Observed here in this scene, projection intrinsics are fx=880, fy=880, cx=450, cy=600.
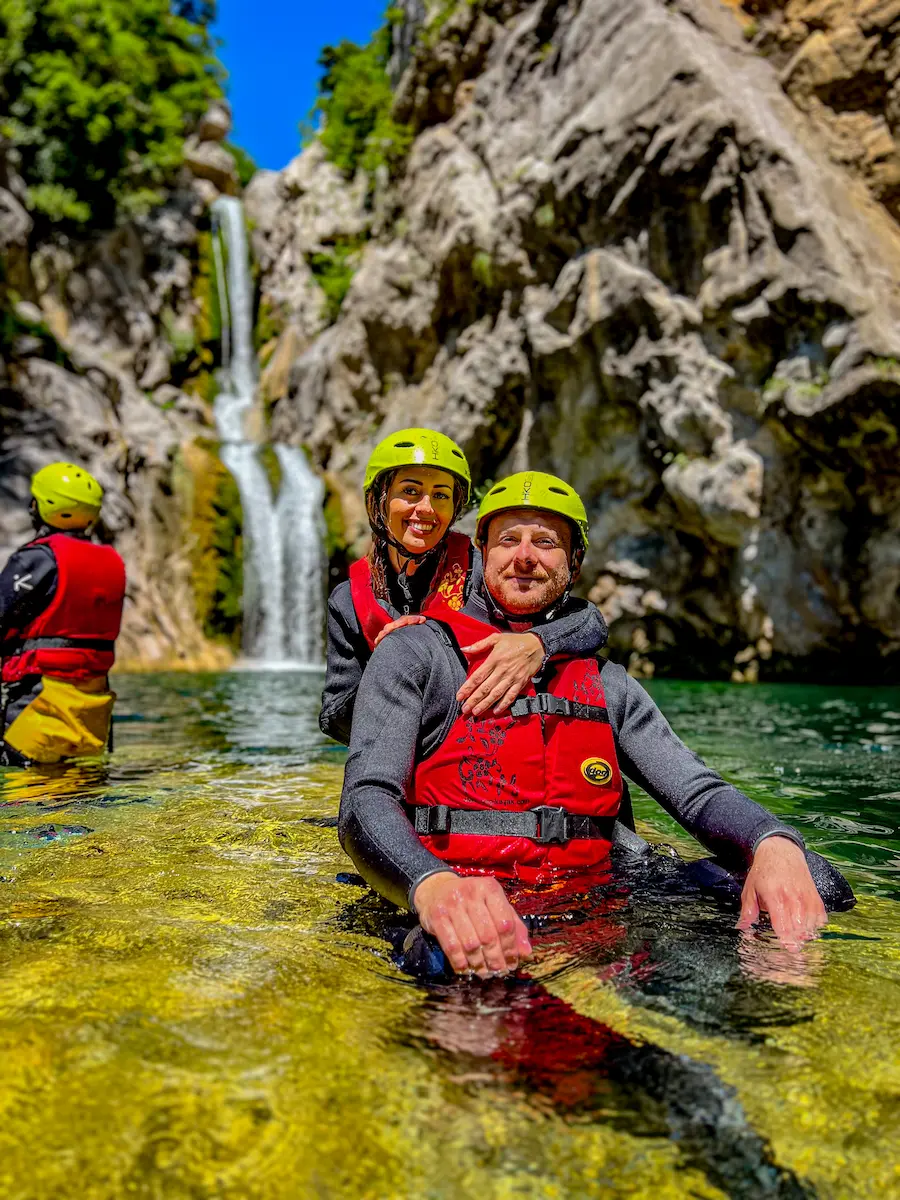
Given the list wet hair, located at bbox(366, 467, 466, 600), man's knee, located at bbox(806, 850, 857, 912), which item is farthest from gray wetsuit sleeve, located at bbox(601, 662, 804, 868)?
wet hair, located at bbox(366, 467, 466, 600)

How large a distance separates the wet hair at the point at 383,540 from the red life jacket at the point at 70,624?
3048mm

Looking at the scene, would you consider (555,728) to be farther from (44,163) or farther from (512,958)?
(44,163)

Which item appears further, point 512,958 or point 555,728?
point 555,728

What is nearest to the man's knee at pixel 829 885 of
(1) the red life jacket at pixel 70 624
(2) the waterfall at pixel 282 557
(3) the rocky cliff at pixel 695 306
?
(1) the red life jacket at pixel 70 624

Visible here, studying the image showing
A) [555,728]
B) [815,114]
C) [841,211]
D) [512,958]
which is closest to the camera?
[512,958]

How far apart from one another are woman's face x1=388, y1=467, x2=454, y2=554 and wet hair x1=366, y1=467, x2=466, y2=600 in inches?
1.1

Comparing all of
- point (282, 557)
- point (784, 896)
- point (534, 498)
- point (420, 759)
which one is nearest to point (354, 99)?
point (282, 557)

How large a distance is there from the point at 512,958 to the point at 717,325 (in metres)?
15.3

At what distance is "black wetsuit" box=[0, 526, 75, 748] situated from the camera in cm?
591

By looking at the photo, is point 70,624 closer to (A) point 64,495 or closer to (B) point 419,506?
(A) point 64,495

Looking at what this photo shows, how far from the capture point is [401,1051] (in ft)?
5.90

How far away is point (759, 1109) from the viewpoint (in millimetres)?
1621

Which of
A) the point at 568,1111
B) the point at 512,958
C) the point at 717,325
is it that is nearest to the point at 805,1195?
the point at 568,1111

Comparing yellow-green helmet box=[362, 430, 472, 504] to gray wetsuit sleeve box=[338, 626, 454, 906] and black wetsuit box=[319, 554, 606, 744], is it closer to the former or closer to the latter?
black wetsuit box=[319, 554, 606, 744]
